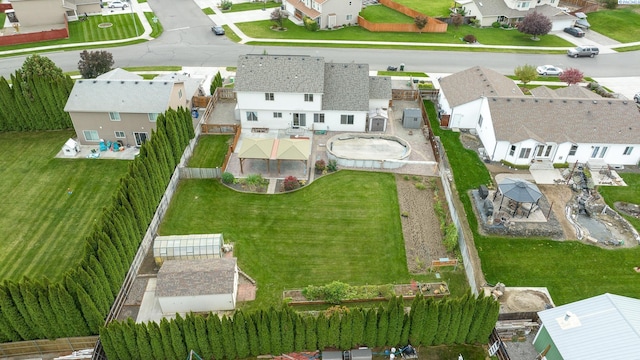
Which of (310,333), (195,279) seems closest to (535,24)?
(310,333)

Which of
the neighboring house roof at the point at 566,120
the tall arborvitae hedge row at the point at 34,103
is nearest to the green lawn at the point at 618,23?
the neighboring house roof at the point at 566,120

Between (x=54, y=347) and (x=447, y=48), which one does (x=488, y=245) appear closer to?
(x=54, y=347)

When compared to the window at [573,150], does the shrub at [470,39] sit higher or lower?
higher

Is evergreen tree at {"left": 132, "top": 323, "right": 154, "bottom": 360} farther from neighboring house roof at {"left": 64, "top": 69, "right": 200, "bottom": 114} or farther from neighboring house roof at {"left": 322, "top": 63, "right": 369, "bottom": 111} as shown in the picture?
neighboring house roof at {"left": 322, "top": 63, "right": 369, "bottom": 111}

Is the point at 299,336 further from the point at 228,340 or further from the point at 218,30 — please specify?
the point at 218,30

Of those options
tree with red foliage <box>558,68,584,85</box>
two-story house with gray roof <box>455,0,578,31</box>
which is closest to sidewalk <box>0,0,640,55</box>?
two-story house with gray roof <box>455,0,578,31</box>

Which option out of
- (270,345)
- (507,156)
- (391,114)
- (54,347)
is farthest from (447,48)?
(54,347)

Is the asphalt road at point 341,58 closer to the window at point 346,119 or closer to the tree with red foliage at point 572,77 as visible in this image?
the tree with red foliage at point 572,77
